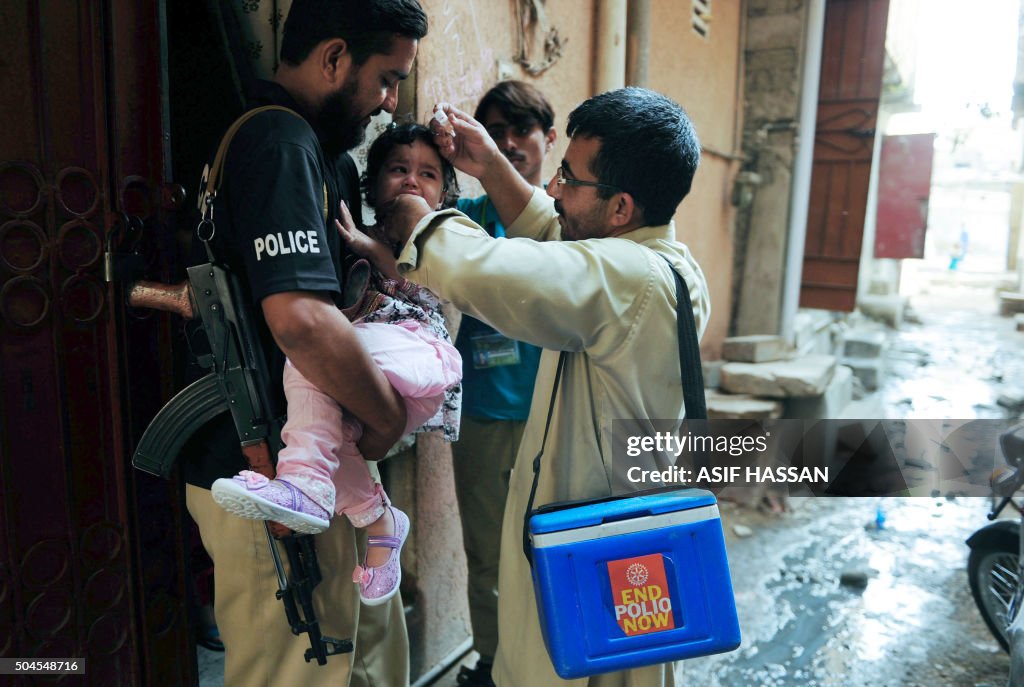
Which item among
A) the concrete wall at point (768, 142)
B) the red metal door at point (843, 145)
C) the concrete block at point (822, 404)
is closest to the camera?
the concrete block at point (822, 404)

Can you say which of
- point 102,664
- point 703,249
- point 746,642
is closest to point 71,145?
point 102,664

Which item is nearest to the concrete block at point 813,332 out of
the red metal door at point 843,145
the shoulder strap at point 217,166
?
the red metal door at point 843,145

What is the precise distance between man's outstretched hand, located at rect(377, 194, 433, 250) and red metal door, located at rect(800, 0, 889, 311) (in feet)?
23.4

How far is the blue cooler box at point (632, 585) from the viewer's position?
148 cm

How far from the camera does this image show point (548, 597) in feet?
4.86

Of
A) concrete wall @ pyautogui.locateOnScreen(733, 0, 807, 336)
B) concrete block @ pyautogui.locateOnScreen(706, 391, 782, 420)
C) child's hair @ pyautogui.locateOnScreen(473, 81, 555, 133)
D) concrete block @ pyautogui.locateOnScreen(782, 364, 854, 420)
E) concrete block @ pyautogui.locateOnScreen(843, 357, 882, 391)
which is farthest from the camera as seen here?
concrete block @ pyautogui.locateOnScreen(843, 357, 882, 391)

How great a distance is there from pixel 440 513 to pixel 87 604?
4.72 feet

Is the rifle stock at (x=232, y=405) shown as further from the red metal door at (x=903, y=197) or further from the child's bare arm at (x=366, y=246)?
the red metal door at (x=903, y=197)

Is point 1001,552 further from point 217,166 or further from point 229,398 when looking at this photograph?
point 217,166

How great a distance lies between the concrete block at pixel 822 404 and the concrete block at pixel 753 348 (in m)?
0.54

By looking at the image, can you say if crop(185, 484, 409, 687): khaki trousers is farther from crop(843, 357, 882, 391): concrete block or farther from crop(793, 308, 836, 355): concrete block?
crop(843, 357, 882, 391): concrete block

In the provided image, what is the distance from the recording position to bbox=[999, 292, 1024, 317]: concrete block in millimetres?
15587

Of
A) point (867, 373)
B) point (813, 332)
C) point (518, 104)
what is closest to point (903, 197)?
point (867, 373)

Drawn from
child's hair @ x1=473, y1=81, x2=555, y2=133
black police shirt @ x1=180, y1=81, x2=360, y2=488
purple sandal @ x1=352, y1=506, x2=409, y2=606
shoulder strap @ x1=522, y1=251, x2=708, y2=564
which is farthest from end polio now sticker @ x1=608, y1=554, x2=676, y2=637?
child's hair @ x1=473, y1=81, x2=555, y2=133
